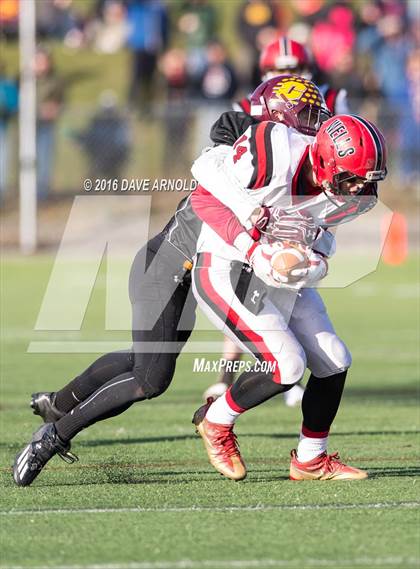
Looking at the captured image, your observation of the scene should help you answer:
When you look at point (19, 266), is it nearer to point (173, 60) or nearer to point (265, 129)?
point (173, 60)

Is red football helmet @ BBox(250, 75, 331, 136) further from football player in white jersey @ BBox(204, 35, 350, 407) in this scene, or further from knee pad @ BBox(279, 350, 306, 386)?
football player in white jersey @ BBox(204, 35, 350, 407)

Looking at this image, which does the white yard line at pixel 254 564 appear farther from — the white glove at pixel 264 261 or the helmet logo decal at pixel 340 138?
the helmet logo decal at pixel 340 138

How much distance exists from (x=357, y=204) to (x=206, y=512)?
4.78 ft

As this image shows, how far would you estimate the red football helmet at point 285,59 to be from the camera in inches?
310

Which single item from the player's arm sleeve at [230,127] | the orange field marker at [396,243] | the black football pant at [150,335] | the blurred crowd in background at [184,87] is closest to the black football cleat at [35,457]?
the black football pant at [150,335]

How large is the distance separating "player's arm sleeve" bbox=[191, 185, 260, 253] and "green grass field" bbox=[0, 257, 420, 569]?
1.03m

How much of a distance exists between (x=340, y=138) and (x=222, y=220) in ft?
1.98

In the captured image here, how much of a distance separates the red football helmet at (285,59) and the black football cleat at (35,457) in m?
3.29

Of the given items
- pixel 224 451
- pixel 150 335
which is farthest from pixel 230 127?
pixel 224 451

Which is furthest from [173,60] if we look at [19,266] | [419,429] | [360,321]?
[419,429]

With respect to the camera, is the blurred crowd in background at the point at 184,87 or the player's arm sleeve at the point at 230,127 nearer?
the player's arm sleeve at the point at 230,127

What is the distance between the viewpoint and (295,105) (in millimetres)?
5582

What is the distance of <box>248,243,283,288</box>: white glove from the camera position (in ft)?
16.7

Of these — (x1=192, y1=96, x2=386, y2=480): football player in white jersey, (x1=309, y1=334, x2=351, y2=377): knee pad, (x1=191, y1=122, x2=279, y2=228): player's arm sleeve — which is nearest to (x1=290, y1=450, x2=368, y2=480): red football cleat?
(x1=192, y1=96, x2=386, y2=480): football player in white jersey
